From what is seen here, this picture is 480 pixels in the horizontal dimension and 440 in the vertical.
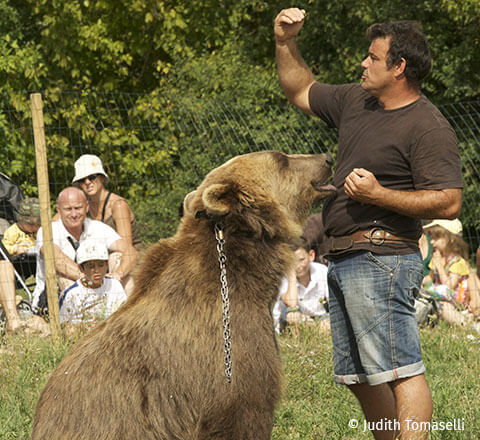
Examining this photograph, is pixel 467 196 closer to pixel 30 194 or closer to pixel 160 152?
pixel 160 152

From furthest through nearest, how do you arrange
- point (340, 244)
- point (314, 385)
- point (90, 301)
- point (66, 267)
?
1. point (66, 267)
2. point (90, 301)
3. point (314, 385)
4. point (340, 244)

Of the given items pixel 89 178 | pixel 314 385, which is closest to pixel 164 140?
pixel 89 178

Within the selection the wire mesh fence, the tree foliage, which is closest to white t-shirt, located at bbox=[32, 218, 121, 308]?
the wire mesh fence

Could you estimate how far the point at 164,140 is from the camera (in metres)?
10.9

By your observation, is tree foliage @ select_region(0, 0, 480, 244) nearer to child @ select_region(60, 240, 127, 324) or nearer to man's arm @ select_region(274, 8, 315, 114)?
child @ select_region(60, 240, 127, 324)

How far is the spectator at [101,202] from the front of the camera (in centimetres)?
832

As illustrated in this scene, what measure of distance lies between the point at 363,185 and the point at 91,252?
166 inches

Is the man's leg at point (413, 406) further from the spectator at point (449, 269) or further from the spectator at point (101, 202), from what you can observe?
the spectator at point (101, 202)

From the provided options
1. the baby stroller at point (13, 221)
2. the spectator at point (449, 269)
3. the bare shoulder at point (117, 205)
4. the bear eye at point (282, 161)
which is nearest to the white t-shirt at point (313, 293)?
the spectator at point (449, 269)

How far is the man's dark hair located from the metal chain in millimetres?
1427

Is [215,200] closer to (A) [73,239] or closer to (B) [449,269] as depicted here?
(A) [73,239]

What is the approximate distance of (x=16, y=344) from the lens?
6086 mm

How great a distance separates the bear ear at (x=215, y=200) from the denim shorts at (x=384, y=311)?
36.9 inches

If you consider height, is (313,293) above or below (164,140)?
below
